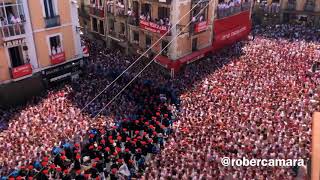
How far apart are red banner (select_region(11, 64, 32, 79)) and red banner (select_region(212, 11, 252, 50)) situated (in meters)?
17.7

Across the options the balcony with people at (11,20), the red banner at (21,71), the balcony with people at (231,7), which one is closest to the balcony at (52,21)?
the balcony with people at (11,20)

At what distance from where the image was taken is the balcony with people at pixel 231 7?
115 ft

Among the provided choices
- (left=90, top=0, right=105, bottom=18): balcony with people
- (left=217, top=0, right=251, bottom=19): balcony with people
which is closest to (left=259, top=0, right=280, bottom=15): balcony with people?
(left=217, top=0, right=251, bottom=19): balcony with people

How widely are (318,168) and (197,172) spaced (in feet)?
26.8

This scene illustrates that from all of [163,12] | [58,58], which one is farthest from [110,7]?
[58,58]

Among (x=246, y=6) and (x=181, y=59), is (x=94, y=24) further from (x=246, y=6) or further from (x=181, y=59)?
(x=246, y=6)

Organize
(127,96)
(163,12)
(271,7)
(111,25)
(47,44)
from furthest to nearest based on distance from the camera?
1. (271,7)
2. (111,25)
3. (163,12)
4. (47,44)
5. (127,96)

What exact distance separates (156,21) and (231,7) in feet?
32.3

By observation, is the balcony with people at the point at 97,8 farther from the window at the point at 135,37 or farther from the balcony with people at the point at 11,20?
the balcony with people at the point at 11,20

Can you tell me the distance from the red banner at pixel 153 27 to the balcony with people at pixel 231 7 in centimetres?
740

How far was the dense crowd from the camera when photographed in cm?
1946

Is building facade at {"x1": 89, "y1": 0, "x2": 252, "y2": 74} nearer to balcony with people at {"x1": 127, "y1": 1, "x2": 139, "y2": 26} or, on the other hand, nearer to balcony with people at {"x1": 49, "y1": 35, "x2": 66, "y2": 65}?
balcony with people at {"x1": 127, "y1": 1, "x2": 139, "y2": 26}

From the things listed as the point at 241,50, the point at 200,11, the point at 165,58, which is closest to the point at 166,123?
the point at 165,58

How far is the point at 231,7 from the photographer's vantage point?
36750mm
